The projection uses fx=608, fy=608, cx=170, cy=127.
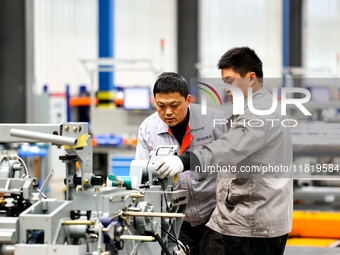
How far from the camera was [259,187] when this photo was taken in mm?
2455

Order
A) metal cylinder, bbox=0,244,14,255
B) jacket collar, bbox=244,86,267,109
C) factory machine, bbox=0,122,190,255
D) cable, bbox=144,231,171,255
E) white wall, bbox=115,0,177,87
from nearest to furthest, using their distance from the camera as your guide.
→ 1. factory machine, bbox=0,122,190,255
2. metal cylinder, bbox=0,244,14,255
3. cable, bbox=144,231,171,255
4. jacket collar, bbox=244,86,267,109
5. white wall, bbox=115,0,177,87

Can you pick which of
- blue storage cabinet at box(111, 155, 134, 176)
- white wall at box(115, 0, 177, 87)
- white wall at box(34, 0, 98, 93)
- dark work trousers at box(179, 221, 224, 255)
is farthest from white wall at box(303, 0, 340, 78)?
dark work trousers at box(179, 221, 224, 255)

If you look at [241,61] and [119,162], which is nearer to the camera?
[241,61]

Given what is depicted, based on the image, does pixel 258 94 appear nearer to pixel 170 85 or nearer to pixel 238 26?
pixel 170 85

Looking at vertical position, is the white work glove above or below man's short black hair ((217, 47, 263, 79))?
below

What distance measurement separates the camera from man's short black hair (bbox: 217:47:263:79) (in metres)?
2.54

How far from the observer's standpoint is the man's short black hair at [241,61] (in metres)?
2.54

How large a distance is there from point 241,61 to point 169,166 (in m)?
0.56

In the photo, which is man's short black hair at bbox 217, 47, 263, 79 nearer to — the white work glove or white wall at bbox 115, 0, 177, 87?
the white work glove

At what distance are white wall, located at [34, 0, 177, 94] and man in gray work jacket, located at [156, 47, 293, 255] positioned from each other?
8159mm

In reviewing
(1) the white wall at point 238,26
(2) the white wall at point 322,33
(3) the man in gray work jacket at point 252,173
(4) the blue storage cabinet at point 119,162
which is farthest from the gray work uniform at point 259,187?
(2) the white wall at point 322,33

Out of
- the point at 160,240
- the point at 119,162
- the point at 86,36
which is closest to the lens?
the point at 160,240

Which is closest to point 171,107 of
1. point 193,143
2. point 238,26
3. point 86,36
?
point 193,143

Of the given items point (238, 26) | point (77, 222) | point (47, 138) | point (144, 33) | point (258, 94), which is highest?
point (238, 26)
